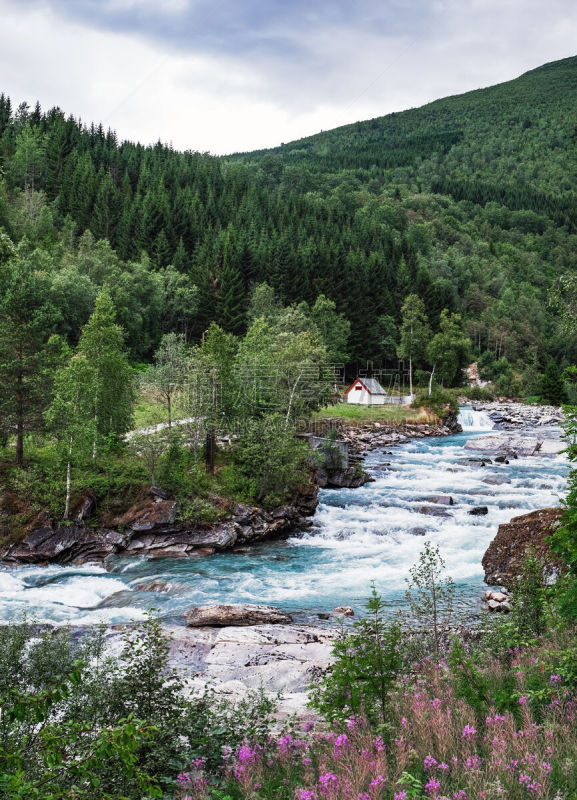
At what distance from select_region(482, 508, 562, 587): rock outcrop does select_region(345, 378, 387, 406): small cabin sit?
1914 inches

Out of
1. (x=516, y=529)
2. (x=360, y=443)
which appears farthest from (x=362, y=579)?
(x=360, y=443)

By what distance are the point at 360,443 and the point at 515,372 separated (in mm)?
59405

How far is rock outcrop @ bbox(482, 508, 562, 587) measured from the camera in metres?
19.4

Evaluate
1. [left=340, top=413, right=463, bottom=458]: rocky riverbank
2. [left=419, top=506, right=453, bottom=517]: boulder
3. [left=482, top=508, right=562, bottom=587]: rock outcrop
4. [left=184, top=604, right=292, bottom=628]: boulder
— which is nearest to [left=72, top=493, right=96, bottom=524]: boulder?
[left=184, top=604, right=292, bottom=628]: boulder

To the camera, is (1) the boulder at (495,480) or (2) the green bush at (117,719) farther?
(1) the boulder at (495,480)

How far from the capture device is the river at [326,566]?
66.0 ft

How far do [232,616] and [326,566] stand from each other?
7305 mm

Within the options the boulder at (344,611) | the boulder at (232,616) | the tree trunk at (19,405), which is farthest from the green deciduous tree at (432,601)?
the tree trunk at (19,405)

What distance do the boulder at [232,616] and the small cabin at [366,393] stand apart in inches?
2064

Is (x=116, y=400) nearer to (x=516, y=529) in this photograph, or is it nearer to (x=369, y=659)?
(x=516, y=529)

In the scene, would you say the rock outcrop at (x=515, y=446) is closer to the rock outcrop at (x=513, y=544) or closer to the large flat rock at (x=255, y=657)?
the rock outcrop at (x=513, y=544)

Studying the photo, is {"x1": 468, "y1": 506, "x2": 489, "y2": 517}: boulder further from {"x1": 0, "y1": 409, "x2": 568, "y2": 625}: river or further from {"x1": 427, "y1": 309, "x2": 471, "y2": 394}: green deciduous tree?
{"x1": 427, "y1": 309, "x2": 471, "y2": 394}: green deciduous tree

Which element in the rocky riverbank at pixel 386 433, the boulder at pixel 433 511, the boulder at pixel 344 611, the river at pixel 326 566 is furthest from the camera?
the rocky riverbank at pixel 386 433

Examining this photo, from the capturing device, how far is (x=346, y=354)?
78.9 metres
